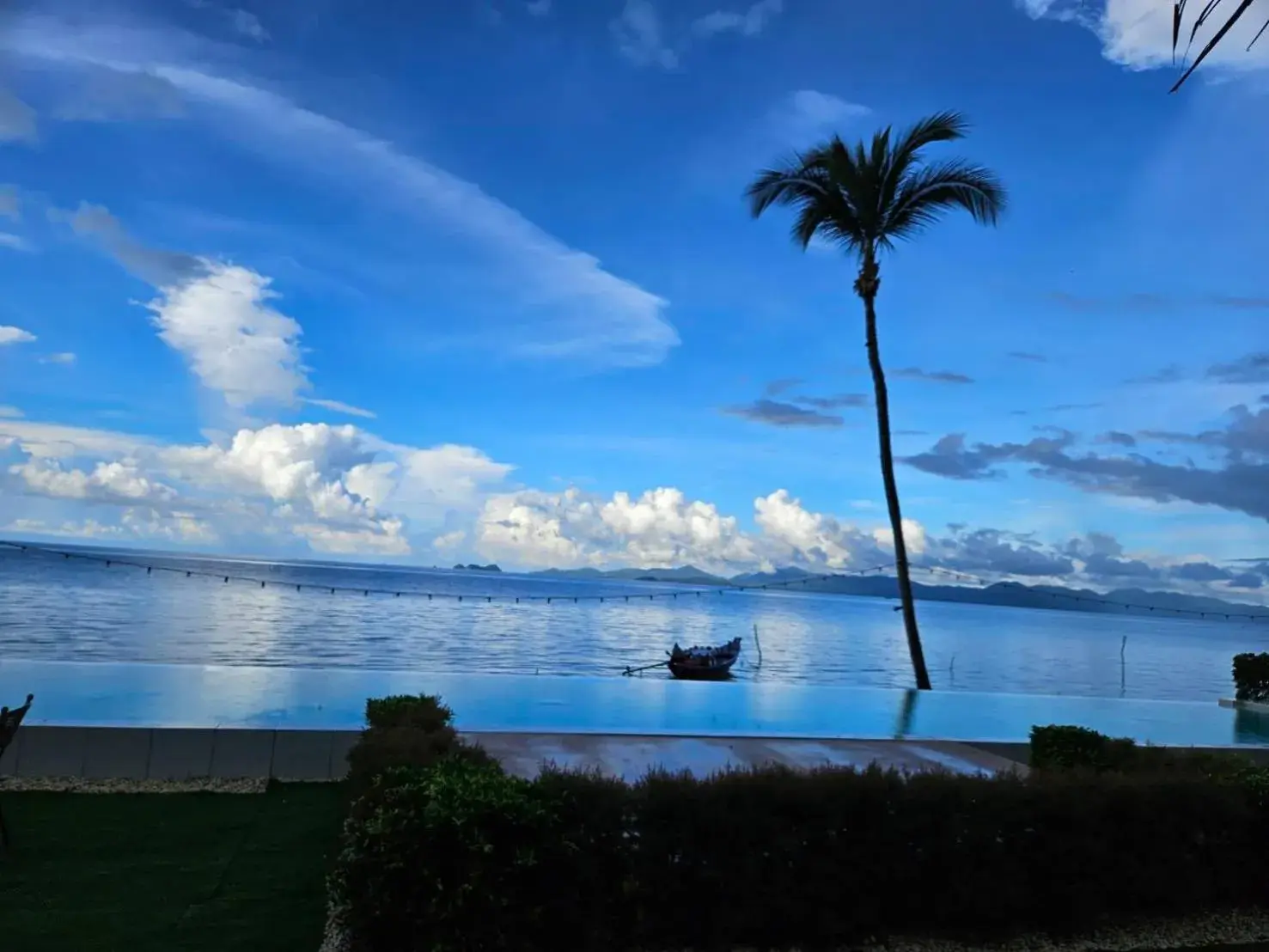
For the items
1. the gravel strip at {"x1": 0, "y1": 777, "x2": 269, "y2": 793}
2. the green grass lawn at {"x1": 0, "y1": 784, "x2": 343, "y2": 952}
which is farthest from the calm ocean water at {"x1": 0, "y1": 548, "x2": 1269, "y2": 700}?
the green grass lawn at {"x1": 0, "y1": 784, "x2": 343, "y2": 952}

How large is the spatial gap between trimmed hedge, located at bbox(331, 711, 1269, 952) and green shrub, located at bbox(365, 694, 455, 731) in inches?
47.8

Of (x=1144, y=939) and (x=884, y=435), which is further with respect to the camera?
(x=884, y=435)

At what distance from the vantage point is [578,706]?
9.68 metres

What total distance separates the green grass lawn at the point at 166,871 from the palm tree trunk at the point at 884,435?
31.1 ft

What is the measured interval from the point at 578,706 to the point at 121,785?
14.6 ft

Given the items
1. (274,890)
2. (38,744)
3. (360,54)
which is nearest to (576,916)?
(274,890)

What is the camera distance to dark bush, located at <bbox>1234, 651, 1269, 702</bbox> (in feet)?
45.1

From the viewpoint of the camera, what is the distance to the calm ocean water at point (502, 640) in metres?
31.7

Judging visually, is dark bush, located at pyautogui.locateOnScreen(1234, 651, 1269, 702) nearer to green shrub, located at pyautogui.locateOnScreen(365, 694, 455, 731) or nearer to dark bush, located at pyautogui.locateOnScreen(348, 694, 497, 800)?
green shrub, located at pyautogui.locateOnScreen(365, 694, 455, 731)

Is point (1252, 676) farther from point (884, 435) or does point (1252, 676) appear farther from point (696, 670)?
point (696, 670)

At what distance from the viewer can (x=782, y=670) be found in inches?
1414

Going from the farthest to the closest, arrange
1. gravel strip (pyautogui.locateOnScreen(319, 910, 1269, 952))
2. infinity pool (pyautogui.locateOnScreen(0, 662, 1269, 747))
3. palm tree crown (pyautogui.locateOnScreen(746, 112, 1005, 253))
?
palm tree crown (pyautogui.locateOnScreen(746, 112, 1005, 253))
infinity pool (pyautogui.locateOnScreen(0, 662, 1269, 747))
gravel strip (pyautogui.locateOnScreen(319, 910, 1269, 952))

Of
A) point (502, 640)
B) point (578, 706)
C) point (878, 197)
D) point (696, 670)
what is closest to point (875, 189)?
point (878, 197)

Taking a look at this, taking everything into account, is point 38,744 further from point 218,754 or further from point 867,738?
point 867,738
